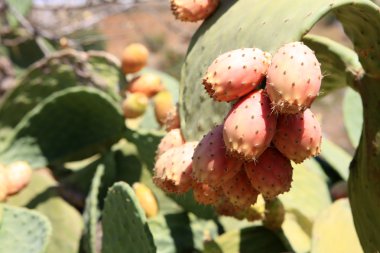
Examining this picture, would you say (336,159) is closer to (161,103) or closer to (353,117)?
(353,117)

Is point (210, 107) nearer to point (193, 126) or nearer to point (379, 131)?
point (193, 126)

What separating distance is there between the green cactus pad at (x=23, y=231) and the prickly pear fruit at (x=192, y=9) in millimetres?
619

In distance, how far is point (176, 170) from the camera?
1.24m

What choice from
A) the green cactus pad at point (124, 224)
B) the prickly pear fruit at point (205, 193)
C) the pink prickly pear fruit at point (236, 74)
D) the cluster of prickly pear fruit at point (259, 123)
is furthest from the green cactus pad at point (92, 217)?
the pink prickly pear fruit at point (236, 74)

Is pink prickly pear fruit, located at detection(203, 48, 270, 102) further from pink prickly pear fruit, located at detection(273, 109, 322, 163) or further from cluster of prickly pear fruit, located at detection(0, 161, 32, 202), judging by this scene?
cluster of prickly pear fruit, located at detection(0, 161, 32, 202)

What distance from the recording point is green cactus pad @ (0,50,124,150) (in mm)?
2279

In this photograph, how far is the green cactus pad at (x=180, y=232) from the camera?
5.67ft

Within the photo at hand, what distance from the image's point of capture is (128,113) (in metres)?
2.04

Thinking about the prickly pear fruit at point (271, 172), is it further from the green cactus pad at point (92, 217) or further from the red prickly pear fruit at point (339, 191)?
the red prickly pear fruit at point (339, 191)

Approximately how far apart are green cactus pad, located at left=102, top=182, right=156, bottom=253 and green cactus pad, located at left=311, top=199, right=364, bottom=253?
1.42ft

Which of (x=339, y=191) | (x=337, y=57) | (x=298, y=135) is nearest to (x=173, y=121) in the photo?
(x=337, y=57)

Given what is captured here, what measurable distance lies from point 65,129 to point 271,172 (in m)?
1.09

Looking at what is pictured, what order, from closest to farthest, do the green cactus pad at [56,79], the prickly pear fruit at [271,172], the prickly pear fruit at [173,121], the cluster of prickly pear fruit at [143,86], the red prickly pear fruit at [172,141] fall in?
the prickly pear fruit at [271,172] < the red prickly pear fruit at [172,141] < the prickly pear fruit at [173,121] < the cluster of prickly pear fruit at [143,86] < the green cactus pad at [56,79]

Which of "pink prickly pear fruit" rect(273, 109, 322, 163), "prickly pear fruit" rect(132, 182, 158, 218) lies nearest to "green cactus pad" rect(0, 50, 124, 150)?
"prickly pear fruit" rect(132, 182, 158, 218)
